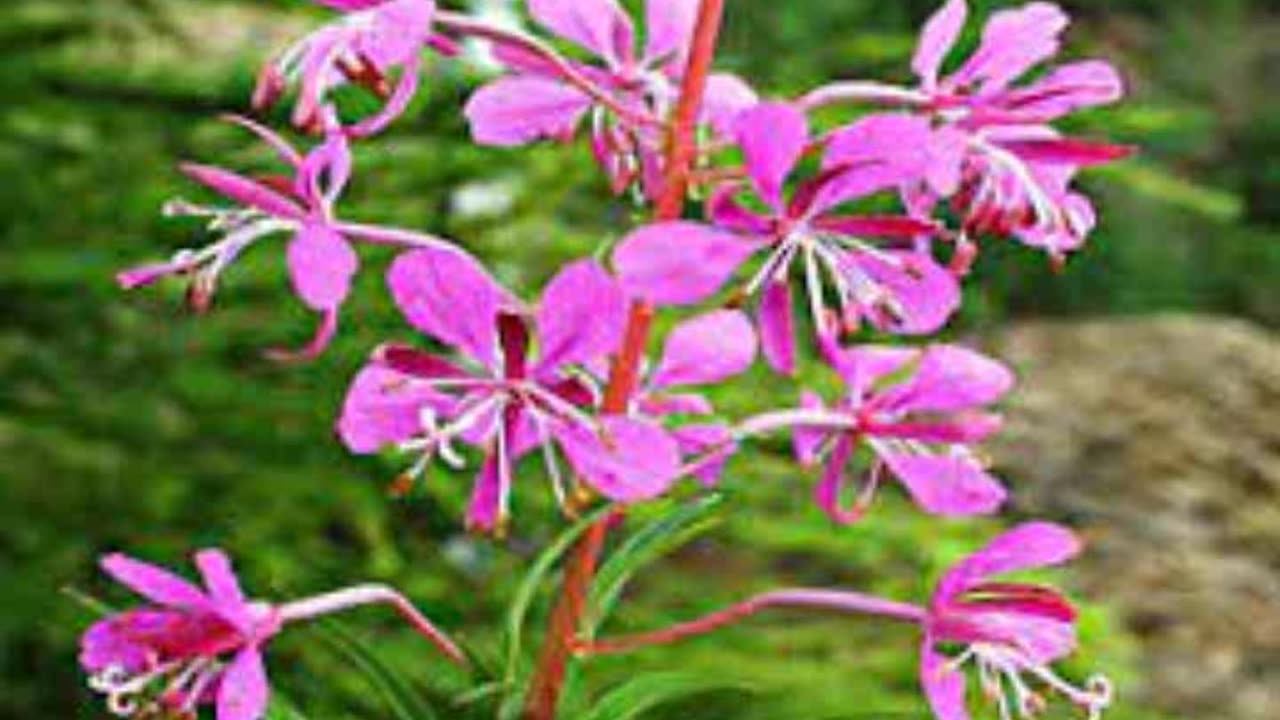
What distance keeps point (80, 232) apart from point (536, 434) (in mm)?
2211

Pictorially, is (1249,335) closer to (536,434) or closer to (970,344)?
(970,344)

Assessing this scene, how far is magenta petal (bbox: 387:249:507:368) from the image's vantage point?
1083 mm

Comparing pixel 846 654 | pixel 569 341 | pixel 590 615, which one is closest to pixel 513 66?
pixel 569 341

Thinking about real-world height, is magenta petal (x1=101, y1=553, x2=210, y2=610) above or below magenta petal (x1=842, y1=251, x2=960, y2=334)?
below

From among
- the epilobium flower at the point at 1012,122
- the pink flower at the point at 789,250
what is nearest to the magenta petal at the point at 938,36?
the epilobium flower at the point at 1012,122

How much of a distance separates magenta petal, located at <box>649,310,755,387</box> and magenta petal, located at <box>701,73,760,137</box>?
96 millimetres

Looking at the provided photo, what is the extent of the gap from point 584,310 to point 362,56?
0.20 meters

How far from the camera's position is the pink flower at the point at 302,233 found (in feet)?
3.74

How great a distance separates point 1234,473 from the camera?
5.87 meters

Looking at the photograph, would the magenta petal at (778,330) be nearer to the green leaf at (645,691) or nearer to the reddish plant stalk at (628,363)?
the reddish plant stalk at (628,363)

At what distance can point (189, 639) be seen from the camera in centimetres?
112

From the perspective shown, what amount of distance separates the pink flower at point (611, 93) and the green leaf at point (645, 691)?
0.26 metres

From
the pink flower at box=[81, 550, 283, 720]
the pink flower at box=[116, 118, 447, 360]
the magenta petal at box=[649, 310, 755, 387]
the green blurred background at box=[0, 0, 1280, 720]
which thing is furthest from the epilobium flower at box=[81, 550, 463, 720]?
the green blurred background at box=[0, 0, 1280, 720]

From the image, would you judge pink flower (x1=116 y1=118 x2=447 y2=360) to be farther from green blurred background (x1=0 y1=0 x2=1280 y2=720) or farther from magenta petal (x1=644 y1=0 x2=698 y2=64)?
green blurred background (x1=0 y1=0 x2=1280 y2=720)
